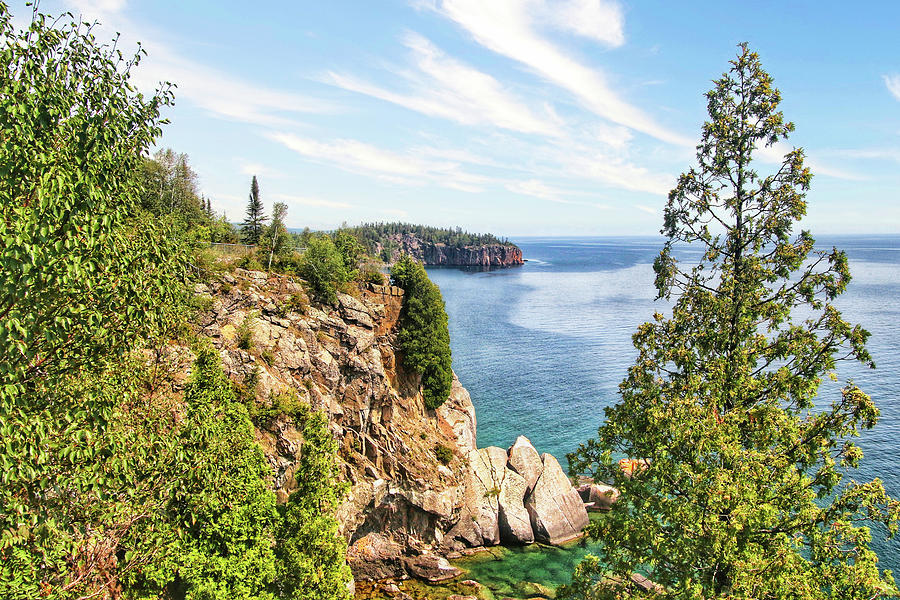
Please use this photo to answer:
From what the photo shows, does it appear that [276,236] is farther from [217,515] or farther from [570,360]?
[570,360]

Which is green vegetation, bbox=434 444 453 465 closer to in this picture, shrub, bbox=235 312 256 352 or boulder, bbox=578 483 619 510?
boulder, bbox=578 483 619 510

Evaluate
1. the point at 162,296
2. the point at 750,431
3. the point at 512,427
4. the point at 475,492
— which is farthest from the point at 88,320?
the point at 512,427

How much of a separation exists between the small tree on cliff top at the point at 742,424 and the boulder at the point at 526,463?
2878cm

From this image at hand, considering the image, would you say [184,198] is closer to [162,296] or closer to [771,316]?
[162,296]

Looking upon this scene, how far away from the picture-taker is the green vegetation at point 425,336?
4356 centimetres

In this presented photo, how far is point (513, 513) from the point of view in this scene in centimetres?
3719

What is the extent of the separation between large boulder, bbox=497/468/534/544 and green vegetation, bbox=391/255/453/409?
961cm

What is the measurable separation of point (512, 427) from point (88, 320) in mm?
45872

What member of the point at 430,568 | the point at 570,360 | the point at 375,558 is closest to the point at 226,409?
the point at 375,558

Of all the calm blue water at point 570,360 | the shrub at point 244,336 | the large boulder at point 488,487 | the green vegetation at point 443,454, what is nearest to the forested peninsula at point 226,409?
the shrub at point 244,336

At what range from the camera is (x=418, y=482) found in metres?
35.3

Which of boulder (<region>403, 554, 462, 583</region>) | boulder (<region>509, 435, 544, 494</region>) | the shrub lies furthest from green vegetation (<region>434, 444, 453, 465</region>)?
the shrub

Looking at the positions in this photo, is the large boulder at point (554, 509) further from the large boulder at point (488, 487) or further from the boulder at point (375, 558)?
the boulder at point (375, 558)

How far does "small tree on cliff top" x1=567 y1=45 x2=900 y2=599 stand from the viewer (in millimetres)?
10109
